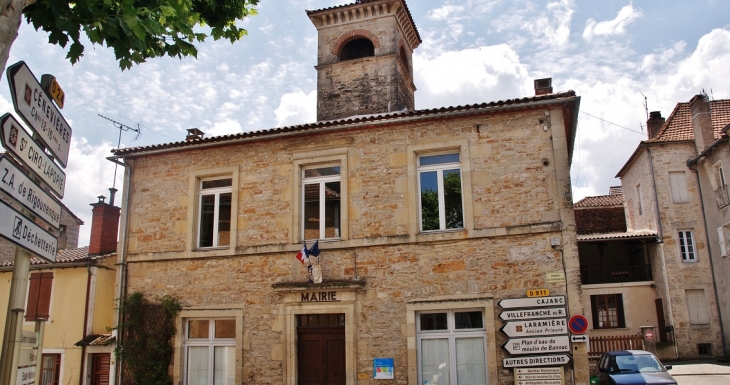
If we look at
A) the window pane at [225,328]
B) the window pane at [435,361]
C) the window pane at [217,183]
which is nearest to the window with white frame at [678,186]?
the window pane at [435,361]

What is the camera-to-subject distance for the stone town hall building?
11547mm

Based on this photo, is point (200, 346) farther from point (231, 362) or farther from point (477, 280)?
point (477, 280)

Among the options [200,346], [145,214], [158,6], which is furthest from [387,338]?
[158,6]

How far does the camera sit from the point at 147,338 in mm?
13195

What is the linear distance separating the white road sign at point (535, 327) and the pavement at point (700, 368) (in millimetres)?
9034

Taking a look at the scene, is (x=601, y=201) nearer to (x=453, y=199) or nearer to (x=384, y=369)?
(x=453, y=199)

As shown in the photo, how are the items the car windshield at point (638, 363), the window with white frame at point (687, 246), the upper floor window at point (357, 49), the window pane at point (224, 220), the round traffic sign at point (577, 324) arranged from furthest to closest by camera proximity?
the window with white frame at point (687, 246), the upper floor window at point (357, 49), the window pane at point (224, 220), the car windshield at point (638, 363), the round traffic sign at point (577, 324)

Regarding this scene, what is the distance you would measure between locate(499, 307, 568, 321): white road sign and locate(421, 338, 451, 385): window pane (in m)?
1.32

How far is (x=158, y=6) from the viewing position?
5410 millimetres

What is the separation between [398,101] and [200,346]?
31.5 feet

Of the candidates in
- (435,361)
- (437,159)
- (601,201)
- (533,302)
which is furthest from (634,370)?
(601,201)

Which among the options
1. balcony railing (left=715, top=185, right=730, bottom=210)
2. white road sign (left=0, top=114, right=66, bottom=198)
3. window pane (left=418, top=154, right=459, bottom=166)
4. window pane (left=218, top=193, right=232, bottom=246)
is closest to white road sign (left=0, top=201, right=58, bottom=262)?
white road sign (left=0, top=114, right=66, bottom=198)

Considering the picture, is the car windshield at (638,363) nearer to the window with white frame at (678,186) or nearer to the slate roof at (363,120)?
the slate roof at (363,120)

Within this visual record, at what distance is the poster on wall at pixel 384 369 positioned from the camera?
11.6m
